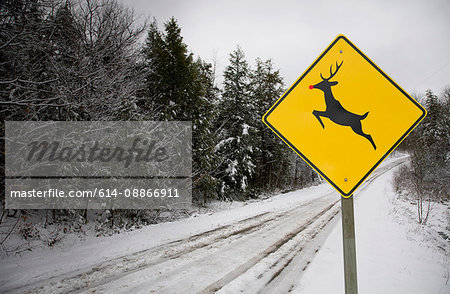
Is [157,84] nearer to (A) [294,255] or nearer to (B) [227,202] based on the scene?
(B) [227,202]

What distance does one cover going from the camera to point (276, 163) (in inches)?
871

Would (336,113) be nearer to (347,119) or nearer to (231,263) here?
(347,119)

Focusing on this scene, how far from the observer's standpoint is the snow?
3.33 metres

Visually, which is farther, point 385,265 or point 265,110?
point 265,110

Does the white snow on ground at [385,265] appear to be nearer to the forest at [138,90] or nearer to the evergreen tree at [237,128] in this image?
the forest at [138,90]

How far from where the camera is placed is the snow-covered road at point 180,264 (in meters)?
3.29

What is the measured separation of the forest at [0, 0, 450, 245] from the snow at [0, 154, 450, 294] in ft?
9.73

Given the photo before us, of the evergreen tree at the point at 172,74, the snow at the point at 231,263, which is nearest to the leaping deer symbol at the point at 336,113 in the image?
the snow at the point at 231,263

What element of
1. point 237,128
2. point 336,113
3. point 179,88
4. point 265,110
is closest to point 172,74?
point 179,88

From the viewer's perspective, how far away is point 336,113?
159 centimetres

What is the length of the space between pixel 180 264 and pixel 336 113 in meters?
3.87

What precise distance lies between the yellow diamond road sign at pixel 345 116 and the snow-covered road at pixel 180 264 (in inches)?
104

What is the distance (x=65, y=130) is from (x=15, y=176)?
1859 mm

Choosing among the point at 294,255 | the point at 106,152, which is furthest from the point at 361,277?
the point at 106,152
